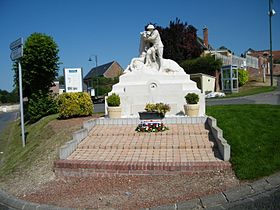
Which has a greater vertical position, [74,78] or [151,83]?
[74,78]

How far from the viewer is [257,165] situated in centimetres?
577

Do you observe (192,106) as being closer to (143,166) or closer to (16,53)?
(143,166)

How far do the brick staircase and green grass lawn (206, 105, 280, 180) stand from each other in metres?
0.42

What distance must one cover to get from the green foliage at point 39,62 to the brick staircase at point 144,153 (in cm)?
1077

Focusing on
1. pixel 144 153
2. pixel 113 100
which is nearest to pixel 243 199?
pixel 144 153

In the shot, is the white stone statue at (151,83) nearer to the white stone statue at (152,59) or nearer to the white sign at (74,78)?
the white stone statue at (152,59)

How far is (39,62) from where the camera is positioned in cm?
1830

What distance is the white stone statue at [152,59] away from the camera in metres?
12.6

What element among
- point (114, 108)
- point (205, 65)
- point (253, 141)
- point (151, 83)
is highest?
point (205, 65)

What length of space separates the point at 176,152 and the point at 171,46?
1353 inches

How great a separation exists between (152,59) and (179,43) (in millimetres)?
28195

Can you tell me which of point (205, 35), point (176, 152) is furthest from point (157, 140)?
point (205, 35)

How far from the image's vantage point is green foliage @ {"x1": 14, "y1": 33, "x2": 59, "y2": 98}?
1812 centimetres

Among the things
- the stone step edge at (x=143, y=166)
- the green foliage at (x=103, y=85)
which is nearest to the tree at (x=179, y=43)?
the green foliage at (x=103, y=85)
